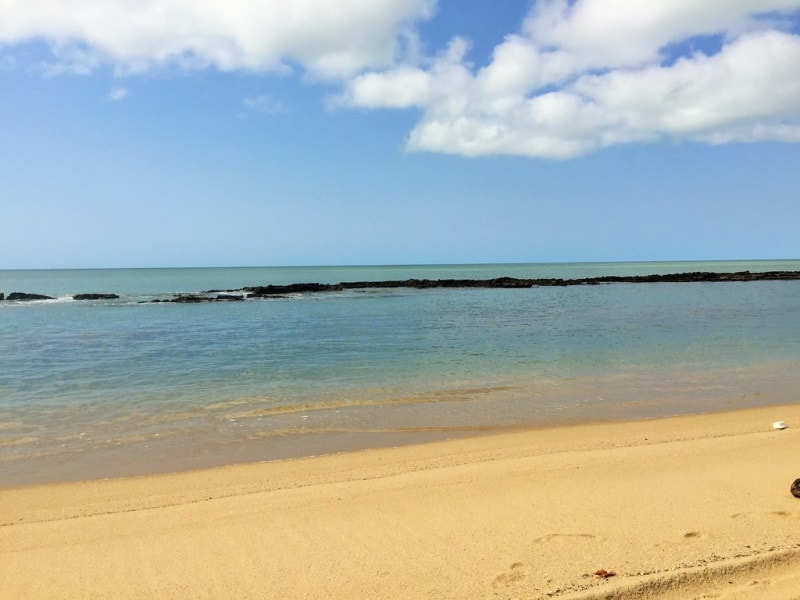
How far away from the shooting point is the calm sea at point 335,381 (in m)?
9.45

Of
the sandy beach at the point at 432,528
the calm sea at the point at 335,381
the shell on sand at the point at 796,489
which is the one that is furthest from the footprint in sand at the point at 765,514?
the calm sea at the point at 335,381

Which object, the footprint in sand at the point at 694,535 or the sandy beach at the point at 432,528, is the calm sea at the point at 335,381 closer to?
the sandy beach at the point at 432,528

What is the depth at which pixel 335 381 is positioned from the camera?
14.4 metres

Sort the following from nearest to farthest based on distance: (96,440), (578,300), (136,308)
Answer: (96,440) → (136,308) → (578,300)

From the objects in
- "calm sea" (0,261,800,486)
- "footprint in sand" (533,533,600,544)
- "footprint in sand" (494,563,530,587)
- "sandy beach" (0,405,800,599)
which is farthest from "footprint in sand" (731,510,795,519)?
"calm sea" (0,261,800,486)

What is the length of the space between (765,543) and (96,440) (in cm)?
910

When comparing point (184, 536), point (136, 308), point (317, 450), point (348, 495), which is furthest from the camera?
point (136, 308)

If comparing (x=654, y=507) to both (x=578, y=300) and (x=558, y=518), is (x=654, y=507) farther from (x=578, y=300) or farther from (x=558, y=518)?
(x=578, y=300)

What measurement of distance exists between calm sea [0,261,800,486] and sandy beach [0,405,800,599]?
5.28 ft

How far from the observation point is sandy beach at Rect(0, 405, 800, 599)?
14.2 ft

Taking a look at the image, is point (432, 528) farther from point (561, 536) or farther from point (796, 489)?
point (796, 489)

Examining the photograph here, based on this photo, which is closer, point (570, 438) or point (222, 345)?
point (570, 438)

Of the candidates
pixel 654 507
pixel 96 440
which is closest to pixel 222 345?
pixel 96 440

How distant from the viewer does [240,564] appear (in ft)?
15.6
